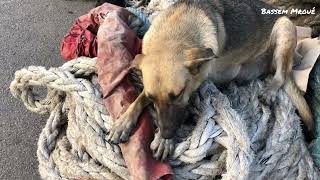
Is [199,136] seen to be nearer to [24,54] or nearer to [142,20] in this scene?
[142,20]

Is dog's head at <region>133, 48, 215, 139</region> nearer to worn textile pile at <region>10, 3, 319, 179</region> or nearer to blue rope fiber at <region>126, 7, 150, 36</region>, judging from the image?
worn textile pile at <region>10, 3, 319, 179</region>

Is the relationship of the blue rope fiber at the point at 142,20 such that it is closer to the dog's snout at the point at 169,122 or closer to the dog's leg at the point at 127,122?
the dog's leg at the point at 127,122

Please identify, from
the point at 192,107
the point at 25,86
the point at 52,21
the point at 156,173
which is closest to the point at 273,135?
the point at 192,107

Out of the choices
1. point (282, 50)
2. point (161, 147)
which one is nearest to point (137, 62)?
point (161, 147)

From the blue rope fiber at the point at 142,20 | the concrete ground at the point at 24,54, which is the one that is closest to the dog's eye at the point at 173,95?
the blue rope fiber at the point at 142,20

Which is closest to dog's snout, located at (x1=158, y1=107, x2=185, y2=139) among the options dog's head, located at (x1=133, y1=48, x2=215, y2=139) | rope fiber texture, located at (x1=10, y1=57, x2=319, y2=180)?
dog's head, located at (x1=133, y1=48, x2=215, y2=139)

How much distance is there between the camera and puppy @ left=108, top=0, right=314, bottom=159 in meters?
2.66

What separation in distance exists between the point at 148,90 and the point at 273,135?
758 mm

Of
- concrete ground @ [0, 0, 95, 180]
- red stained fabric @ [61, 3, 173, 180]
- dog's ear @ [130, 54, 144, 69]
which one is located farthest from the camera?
concrete ground @ [0, 0, 95, 180]

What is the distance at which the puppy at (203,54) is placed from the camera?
2.66 meters

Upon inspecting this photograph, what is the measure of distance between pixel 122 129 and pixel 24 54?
5.71ft

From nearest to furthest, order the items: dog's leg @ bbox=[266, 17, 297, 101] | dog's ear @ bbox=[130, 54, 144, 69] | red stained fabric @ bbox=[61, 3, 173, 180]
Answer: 1. red stained fabric @ bbox=[61, 3, 173, 180]
2. dog's ear @ bbox=[130, 54, 144, 69]
3. dog's leg @ bbox=[266, 17, 297, 101]

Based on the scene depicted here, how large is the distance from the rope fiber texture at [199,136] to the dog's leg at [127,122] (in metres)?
0.07

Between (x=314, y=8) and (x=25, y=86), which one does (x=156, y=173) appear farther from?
(x=314, y=8)
